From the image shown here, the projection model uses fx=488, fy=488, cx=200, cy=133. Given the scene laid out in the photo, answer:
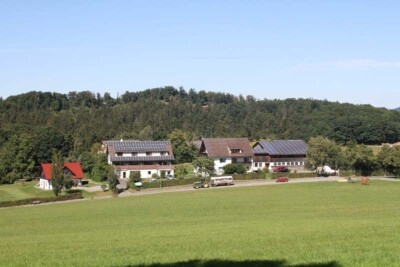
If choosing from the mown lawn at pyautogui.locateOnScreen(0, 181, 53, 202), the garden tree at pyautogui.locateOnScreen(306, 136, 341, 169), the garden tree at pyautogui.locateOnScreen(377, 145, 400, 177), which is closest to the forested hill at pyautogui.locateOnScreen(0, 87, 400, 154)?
the mown lawn at pyautogui.locateOnScreen(0, 181, 53, 202)

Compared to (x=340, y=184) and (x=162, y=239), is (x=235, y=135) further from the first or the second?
(x=162, y=239)

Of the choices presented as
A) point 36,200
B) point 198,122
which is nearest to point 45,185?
point 36,200

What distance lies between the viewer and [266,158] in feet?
313

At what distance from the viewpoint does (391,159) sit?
228 feet

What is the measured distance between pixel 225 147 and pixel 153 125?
6327 cm

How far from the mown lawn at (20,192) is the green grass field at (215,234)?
24.7 metres

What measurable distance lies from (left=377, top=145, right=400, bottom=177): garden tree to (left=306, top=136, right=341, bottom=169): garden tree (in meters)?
7.51

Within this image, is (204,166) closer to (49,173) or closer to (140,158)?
(140,158)

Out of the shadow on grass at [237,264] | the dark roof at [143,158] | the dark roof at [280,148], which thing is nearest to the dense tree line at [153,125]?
the dark roof at [143,158]

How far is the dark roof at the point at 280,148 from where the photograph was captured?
9569 centimetres

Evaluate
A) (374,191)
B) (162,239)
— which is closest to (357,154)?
(374,191)

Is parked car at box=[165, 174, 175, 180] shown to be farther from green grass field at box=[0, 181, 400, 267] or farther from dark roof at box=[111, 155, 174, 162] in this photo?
green grass field at box=[0, 181, 400, 267]

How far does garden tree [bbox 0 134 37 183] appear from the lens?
282 ft

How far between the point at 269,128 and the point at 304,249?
14253 cm
